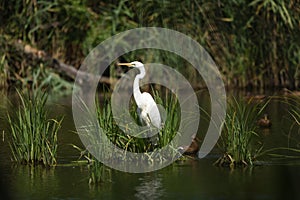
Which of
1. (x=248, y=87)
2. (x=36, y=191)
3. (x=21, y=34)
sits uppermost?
(x=21, y=34)

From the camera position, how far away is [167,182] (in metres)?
8.35

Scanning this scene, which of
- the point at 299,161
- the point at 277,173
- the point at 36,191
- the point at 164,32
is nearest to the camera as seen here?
the point at 36,191

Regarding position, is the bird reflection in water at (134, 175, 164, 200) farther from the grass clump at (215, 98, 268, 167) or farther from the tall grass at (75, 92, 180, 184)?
the grass clump at (215, 98, 268, 167)

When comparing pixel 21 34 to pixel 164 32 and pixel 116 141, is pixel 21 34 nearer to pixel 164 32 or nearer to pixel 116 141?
pixel 164 32

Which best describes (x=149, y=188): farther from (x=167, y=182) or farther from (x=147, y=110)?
(x=147, y=110)

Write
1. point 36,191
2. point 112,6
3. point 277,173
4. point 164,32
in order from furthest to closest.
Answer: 1. point 112,6
2. point 164,32
3. point 277,173
4. point 36,191

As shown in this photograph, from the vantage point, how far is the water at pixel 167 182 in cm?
780

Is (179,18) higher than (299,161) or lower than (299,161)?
higher

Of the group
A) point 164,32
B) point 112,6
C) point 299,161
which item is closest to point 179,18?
point 164,32

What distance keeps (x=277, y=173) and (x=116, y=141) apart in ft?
5.25

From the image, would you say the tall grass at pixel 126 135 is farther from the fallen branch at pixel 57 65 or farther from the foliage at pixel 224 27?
the fallen branch at pixel 57 65

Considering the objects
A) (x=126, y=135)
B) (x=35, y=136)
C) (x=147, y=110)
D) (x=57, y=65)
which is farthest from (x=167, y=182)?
(x=57, y=65)

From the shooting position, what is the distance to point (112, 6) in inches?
731

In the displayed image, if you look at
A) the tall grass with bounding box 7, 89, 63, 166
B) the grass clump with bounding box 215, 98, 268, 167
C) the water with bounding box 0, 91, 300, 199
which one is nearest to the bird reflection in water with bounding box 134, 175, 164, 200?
the water with bounding box 0, 91, 300, 199
